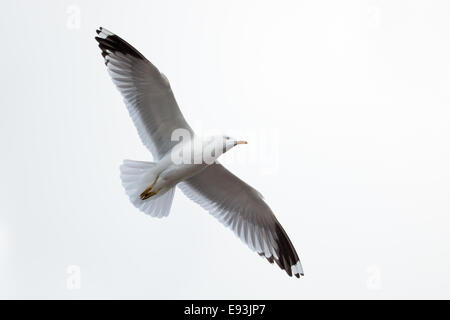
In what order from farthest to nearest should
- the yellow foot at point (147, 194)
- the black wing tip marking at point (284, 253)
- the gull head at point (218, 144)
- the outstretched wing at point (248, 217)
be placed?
the black wing tip marking at point (284, 253) < the outstretched wing at point (248, 217) < the yellow foot at point (147, 194) < the gull head at point (218, 144)

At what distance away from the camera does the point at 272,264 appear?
6.64 metres

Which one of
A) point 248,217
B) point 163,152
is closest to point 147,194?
point 163,152

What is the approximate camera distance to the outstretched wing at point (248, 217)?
256 inches

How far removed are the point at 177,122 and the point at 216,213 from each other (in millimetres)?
1032

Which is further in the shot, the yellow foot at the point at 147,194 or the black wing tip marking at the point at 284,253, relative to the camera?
the black wing tip marking at the point at 284,253

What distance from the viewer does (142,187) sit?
19.9 ft

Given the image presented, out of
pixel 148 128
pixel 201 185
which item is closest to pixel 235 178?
pixel 201 185

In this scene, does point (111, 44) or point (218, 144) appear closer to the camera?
point (218, 144)

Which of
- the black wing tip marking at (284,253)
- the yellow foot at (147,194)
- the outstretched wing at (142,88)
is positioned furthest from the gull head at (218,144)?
the black wing tip marking at (284,253)

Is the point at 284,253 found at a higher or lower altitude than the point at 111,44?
lower

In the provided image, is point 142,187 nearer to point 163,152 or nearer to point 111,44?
point 163,152

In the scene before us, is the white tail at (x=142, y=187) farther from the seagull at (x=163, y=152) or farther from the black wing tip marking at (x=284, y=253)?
the black wing tip marking at (x=284, y=253)

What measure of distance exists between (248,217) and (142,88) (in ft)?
5.17

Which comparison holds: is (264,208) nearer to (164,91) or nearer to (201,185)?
(201,185)
